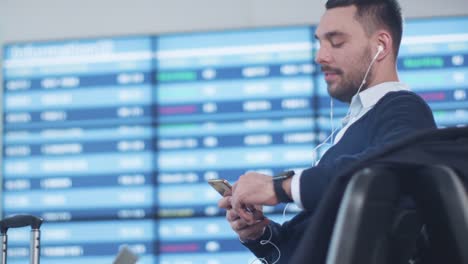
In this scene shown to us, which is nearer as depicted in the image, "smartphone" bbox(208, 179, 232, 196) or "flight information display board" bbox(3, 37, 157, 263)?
"smartphone" bbox(208, 179, 232, 196)

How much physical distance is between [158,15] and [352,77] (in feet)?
5.70

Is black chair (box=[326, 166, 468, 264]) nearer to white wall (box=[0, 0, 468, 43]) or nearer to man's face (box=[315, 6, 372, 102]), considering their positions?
man's face (box=[315, 6, 372, 102])

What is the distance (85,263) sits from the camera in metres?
3.14

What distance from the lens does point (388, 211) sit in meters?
0.75

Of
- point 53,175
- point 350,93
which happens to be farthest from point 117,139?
point 350,93

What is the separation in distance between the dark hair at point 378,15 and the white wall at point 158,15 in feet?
4.70

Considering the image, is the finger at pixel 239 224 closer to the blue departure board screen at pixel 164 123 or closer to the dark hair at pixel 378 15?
the dark hair at pixel 378 15

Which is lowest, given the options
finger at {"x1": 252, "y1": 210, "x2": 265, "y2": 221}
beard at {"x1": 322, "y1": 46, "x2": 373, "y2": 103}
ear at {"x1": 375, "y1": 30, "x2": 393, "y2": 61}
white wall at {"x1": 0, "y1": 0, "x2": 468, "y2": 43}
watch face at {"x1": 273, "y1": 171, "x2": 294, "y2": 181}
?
finger at {"x1": 252, "y1": 210, "x2": 265, "y2": 221}

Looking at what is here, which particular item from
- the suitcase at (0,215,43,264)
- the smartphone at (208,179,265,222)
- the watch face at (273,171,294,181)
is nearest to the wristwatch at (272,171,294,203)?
the watch face at (273,171,294,181)

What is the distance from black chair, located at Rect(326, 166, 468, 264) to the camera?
0.73m

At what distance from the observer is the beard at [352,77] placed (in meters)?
1.67

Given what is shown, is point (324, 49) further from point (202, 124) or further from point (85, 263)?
point (85, 263)

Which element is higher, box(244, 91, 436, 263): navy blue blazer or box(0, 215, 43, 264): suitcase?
box(244, 91, 436, 263): navy blue blazer

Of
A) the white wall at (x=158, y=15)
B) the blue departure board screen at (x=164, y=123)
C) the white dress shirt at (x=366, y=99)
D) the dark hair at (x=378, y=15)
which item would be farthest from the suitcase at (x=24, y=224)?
the white wall at (x=158, y=15)
